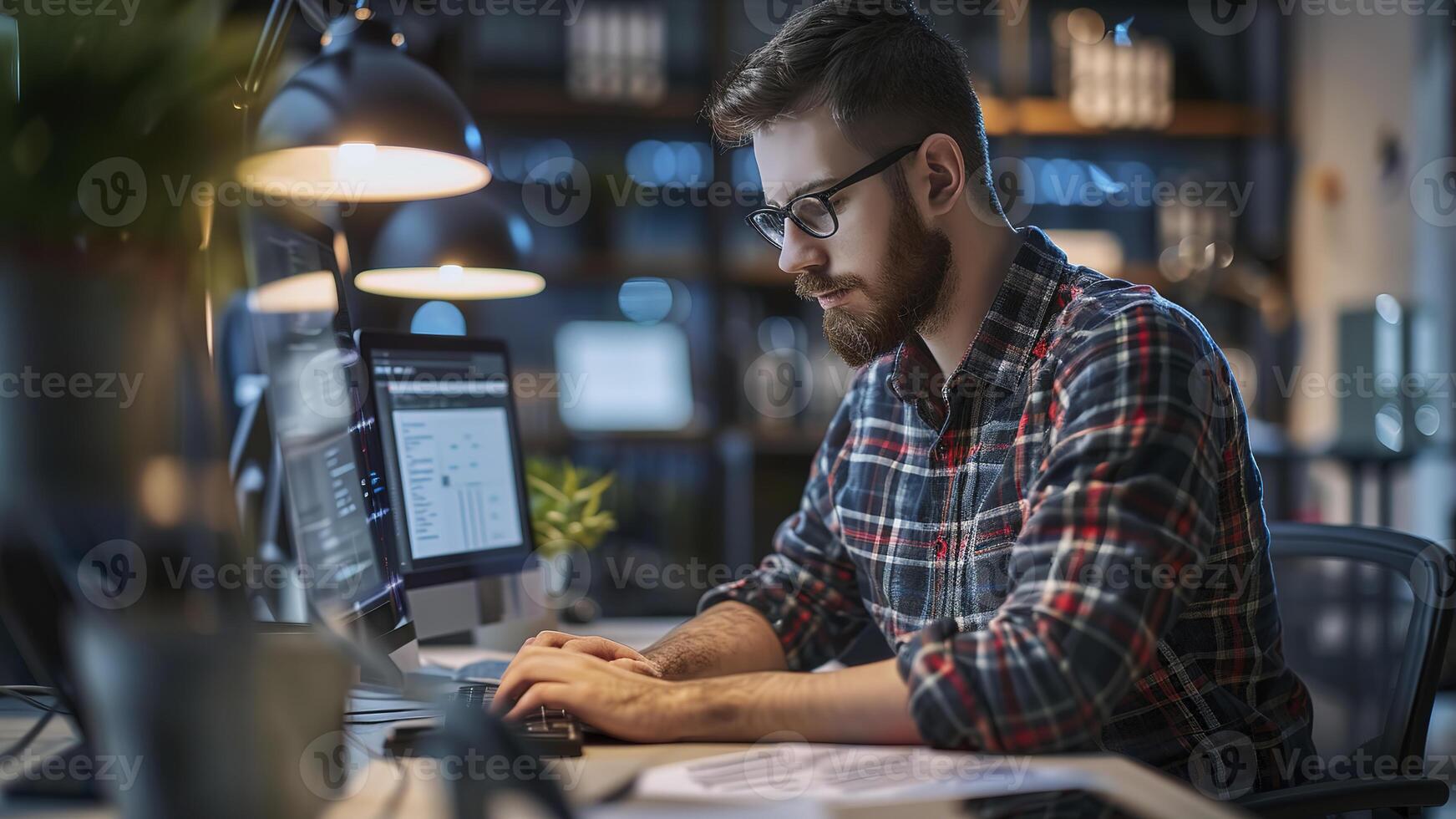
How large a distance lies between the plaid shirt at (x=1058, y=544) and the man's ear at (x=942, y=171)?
0.11 metres

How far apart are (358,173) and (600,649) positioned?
31.0 inches

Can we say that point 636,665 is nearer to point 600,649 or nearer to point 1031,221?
point 600,649

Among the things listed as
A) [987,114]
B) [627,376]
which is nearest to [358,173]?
[627,376]

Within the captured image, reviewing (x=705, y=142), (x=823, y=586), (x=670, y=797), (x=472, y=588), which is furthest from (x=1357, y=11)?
(x=670, y=797)

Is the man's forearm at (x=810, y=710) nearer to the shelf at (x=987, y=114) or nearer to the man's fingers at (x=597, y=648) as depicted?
the man's fingers at (x=597, y=648)

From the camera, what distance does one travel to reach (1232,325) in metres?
3.39

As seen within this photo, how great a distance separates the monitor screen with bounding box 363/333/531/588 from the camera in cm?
125

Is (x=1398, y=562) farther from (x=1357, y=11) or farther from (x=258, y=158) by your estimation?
(x=1357, y=11)

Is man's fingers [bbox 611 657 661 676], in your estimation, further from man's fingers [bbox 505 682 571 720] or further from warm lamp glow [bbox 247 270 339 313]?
warm lamp glow [bbox 247 270 339 313]

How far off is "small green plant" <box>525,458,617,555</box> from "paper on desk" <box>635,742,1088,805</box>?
80 centimetres

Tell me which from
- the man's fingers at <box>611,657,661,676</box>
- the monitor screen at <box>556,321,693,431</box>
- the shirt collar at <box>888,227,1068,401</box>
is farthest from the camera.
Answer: the monitor screen at <box>556,321,693,431</box>

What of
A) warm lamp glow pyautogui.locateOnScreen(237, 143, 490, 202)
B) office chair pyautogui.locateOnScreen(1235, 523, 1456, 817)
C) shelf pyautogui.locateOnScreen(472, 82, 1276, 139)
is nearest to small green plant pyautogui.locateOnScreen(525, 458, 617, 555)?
warm lamp glow pyautogui.locateOnScreen(237, 143, 490, 202)

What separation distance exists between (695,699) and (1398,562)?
0.76 metres

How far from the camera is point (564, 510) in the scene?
1619mm
